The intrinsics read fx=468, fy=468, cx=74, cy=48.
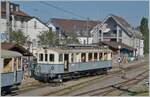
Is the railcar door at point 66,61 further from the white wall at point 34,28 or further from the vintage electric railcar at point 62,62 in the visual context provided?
the white wall at point 34,28

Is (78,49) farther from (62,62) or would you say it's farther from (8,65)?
(8,65)

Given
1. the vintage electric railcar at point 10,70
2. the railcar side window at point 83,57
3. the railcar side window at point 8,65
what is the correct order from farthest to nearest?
the railcar side window at point 83,57, the railcar side window at point 8,65, the vintage electric railcar at point 10,70

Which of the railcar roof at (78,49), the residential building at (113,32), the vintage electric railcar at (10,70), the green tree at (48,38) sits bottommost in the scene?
the vintage electric railcar at (10,70)

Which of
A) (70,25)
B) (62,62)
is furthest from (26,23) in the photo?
(62,62)

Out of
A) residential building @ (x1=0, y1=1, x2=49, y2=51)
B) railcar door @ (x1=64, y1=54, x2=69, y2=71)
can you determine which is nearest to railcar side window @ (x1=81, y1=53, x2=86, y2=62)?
railcar door @ (x1=64, y1=54, x2=69, y2=71)

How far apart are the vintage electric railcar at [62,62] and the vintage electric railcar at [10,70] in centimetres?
651

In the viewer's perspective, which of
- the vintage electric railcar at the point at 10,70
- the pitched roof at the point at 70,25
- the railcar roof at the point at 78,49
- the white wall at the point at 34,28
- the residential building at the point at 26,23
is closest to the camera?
the vintage electric railcar at the point at 10,70

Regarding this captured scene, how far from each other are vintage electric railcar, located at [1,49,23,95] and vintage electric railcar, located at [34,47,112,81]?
6.51m

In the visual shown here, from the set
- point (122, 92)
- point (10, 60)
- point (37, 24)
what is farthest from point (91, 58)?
point (37, 24)

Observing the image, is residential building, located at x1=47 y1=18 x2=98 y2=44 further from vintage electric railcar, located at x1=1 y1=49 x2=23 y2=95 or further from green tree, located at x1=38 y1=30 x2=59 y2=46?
vintage electric railcar, located at x1=1 y1=49 x2=23 y2=95

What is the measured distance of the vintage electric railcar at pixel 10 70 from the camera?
862 inches

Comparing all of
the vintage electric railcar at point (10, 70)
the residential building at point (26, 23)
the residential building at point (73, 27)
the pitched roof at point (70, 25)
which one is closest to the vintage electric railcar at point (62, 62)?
the vintage electric railcar at point (10, 70)

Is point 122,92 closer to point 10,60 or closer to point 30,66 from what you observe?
point 10,60

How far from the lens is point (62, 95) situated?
23.5 metres
